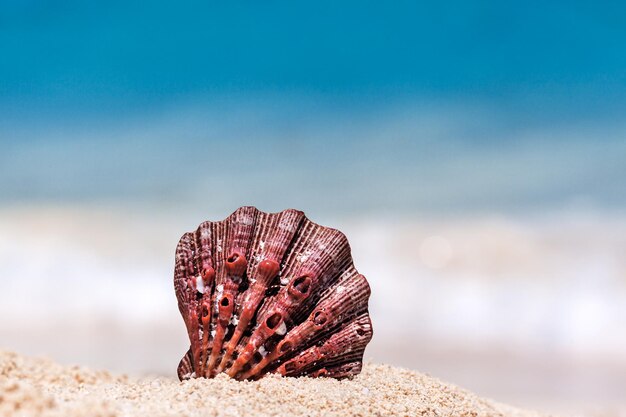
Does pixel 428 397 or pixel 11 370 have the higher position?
pixel 428 397

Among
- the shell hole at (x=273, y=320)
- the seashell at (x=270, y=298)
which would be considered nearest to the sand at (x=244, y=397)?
the seashell at (x=270, y=298)

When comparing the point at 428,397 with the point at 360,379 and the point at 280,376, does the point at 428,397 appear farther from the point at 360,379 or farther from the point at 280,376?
the point at 280,376

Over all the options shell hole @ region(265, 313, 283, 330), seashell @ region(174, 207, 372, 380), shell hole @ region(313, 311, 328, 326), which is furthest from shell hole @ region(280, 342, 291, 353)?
shell hole @ region(313, 311, 328, 326)

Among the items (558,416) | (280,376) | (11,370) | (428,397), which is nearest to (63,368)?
(11,370)

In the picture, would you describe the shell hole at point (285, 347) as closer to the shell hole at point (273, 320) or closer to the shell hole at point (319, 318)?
the shell hole at point (273, 320)

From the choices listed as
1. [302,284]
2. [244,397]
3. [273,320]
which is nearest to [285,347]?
[273,320]

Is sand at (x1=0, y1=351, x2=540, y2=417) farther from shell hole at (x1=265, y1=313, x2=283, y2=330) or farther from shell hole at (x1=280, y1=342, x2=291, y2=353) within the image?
shell hole at (x1=265, y1=313, x2=283, y2=330)
